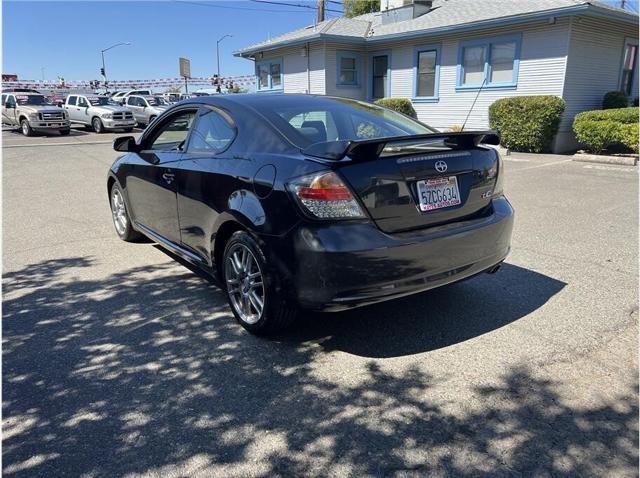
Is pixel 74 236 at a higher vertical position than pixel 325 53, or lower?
lower

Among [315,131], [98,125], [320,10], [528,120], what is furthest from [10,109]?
[315,131]

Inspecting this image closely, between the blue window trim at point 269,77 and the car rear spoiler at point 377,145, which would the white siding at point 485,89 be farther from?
the car rear spoiler at point 377,145

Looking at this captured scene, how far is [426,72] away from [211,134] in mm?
15614

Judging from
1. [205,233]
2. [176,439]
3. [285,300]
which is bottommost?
[176,439]

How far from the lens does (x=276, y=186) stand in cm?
313

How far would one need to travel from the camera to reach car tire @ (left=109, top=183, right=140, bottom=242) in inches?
228

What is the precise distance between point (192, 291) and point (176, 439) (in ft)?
6.57

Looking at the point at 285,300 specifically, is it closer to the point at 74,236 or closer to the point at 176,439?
the point at 176,439

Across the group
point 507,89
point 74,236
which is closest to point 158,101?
point 507,89

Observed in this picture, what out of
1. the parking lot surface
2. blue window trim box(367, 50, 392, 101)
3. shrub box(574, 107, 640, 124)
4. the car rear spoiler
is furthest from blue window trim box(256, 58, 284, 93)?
the car rear spoiler

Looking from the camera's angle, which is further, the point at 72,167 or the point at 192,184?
the point at 72,167

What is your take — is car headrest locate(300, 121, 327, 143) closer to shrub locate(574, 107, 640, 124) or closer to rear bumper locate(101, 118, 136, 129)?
shrub locate(574, 107, 640, 124)

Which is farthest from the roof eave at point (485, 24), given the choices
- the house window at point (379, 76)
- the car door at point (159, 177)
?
the car door at point (159, 177)

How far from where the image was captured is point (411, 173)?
311cm
